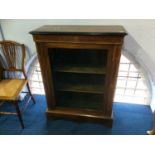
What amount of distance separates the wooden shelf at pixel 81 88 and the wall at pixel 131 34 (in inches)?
22.1

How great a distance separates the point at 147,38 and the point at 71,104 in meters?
1.20

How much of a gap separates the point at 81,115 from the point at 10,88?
3.10 ft

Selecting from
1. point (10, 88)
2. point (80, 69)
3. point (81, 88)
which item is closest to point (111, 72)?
point (80, 69)

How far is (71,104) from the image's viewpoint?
78.4 inches

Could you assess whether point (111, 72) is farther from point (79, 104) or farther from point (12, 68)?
point (12, 68)

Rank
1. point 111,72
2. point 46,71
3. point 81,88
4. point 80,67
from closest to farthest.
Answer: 1. point 111,72
2. point 46,71
3. point 80,67
4. point 81,88

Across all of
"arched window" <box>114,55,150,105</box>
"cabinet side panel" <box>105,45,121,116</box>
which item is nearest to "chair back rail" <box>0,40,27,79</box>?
"cabinet side panel" <box>105,45,121,116</box>

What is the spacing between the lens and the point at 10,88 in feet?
6.07

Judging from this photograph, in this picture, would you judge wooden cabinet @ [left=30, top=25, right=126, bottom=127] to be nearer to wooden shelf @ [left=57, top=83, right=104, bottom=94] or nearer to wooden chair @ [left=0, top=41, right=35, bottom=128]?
wooden shelf @ [left=57, top=83, right=104, bottom=94]

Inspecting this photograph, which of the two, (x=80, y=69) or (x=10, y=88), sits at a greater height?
(x=80, y=69)

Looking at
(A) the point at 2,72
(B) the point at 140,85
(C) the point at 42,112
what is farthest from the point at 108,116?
(A) the point at 2,72

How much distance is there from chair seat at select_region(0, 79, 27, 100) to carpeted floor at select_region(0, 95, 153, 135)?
461 millimetres
